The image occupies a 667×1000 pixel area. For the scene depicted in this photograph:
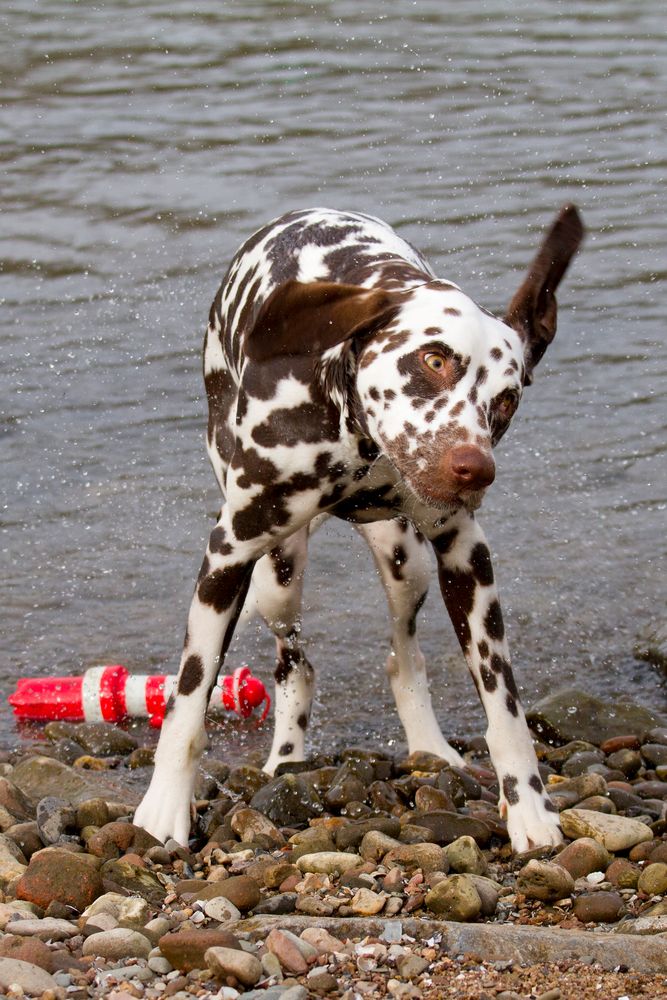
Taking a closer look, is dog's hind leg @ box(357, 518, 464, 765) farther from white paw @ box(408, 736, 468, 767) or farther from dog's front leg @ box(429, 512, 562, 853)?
dog's front leg @ box(429, 512, 562, 853)

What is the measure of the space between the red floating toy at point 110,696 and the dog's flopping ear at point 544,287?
2.45 meters

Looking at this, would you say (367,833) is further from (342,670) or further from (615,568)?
(615,568)

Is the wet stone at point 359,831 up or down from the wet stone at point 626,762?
up

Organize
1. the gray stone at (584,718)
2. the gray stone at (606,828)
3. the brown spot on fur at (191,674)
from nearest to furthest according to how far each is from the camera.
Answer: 1. the gray stone at (606,828)
2. the brown spot on fur at (191,674)
3. the gray stone at (584,718)

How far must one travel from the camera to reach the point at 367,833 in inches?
200

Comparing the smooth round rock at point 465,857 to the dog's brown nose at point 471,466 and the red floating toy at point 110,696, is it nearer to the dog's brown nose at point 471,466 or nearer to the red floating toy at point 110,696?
the dog's brown nose at point 471,466

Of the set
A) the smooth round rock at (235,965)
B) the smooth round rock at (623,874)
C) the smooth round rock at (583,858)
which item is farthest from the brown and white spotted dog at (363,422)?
the smooth round rock at (235,965)

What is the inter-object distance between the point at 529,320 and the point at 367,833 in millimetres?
1596

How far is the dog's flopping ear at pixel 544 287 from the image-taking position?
16.4 ft

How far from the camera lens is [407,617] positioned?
628cm

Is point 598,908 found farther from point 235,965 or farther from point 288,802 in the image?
point 288,802

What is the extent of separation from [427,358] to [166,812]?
1.75 metres

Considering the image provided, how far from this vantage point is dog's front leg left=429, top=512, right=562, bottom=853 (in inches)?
208

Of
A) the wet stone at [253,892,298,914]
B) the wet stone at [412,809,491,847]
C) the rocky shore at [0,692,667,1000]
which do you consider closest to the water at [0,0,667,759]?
the rocky shore at [0,692,667,1000]
